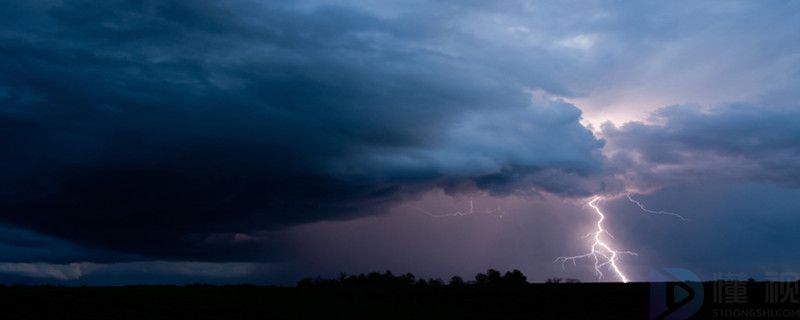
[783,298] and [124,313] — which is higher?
[783,298]

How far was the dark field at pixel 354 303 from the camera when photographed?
1350 inches

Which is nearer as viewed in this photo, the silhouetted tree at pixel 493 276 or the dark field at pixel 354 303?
the dark field at pixel 354 303

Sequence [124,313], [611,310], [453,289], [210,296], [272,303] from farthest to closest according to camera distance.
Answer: [453,289] < [210,296] < [272,303] < [611,310] < [124,313]

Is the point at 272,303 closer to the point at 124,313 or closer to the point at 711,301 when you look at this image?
the point at 124,313

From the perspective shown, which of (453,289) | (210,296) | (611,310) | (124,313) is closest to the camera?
(124,313)

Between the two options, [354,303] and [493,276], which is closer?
[354,303]

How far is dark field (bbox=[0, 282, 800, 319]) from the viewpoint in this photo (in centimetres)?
3428

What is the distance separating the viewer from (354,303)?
40.6m

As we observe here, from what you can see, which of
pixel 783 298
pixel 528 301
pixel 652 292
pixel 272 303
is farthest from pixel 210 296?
pixel 783 298

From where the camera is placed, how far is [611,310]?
3684 cm

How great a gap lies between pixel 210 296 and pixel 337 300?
7.60 metres

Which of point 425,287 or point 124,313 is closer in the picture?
point 124,313

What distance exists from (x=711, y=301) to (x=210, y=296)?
27.6 meters

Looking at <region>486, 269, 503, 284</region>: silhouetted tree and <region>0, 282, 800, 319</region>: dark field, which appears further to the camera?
<region>486, 269, 503, 284</region>: silhouetted tree
